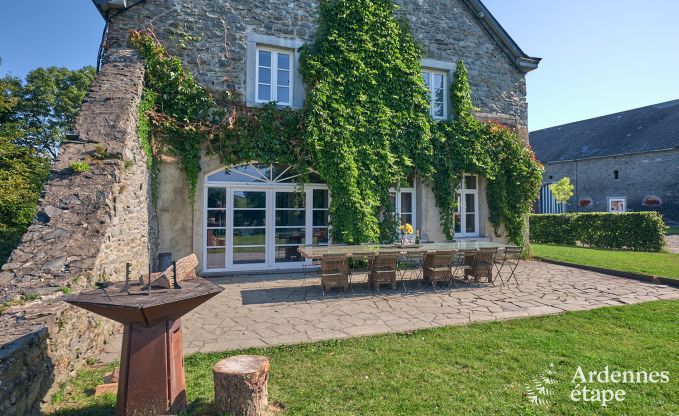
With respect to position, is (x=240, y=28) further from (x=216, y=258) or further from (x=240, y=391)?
(x=240, y=391)

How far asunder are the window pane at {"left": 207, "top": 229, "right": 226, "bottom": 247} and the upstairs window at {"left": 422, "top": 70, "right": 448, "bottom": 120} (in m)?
6.78

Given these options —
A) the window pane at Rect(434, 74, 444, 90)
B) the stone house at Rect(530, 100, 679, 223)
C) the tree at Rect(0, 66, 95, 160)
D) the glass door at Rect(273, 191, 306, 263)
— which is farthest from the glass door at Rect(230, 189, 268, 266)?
the stone house at Rect(530, 100, 679, 223)

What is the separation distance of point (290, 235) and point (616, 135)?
2909 centimetres

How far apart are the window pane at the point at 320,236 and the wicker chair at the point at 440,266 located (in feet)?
9.74

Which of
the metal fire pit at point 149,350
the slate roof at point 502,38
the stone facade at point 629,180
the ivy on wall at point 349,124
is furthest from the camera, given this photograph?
the stone facade at point 629,180

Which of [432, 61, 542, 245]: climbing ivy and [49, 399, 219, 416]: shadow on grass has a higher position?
[432, 61, 542, 245]: climbing ivy

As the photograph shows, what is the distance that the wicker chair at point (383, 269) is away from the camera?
706 centimetres

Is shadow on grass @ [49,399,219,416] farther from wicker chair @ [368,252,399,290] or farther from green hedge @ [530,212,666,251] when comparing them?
green hedge @ [530,212,666,251]

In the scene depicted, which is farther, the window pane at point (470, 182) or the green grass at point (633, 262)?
the window pane at point (470, 182)

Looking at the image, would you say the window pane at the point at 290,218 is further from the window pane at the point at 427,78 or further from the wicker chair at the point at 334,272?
the window pane at the point at 427,78

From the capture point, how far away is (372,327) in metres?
4.99

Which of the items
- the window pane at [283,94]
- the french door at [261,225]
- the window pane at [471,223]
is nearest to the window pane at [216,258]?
the french door at [261,225]

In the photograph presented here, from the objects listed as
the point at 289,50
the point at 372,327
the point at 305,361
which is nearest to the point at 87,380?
the point at 305,361

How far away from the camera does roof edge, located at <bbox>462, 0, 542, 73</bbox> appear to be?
1084 centimetres
